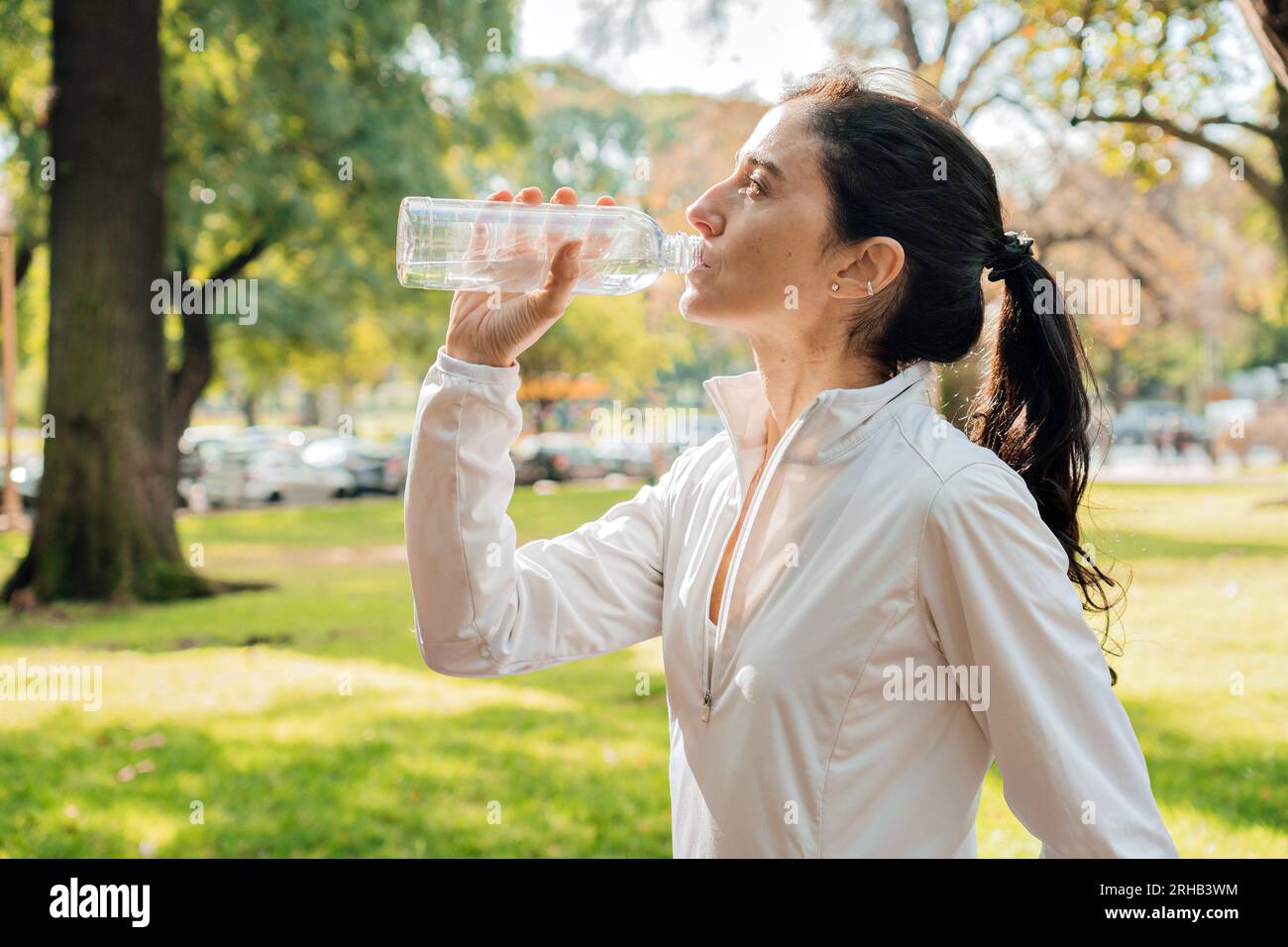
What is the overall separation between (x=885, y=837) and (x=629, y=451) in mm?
32635

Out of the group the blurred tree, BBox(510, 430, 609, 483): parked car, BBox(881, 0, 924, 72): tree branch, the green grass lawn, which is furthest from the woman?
BBox(510, 430, 609, 483): parked car

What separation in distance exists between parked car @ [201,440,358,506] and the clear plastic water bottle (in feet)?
85.0

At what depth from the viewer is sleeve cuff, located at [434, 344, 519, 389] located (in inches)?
72.7

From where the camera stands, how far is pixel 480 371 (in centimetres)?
185

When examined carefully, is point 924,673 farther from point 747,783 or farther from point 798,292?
point 798,292

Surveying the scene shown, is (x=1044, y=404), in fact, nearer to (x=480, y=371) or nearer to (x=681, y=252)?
(x=681, y=252)

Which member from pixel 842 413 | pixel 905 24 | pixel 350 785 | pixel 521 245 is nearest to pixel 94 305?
pixel 350 785

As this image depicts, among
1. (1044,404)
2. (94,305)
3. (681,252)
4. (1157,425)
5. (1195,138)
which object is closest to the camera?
(1044,404)

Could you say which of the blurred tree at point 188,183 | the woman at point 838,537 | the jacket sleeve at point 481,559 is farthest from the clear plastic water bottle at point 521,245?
the blurred tree at point 188,183

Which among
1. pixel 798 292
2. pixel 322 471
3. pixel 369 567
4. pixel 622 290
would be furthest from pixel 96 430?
pixel 322 471

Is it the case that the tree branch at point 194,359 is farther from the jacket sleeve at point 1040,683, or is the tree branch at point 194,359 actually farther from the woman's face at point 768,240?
the jacket sleeve at point 1040,683

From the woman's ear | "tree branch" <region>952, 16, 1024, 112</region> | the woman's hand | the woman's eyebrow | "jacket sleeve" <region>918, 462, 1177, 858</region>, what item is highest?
"tree branch" <region>952, 16, 1024, 112</region>

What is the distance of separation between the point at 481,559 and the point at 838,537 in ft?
1.92

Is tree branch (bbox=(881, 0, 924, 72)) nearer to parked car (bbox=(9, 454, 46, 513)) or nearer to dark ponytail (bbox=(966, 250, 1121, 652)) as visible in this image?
dark ponytail (bbox=(966, 250, 1121, 652))
